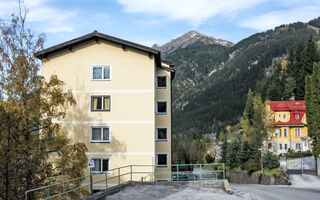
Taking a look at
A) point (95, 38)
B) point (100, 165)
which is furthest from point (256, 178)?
point (95, 38)

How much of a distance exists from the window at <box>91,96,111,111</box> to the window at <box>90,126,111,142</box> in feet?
4.58

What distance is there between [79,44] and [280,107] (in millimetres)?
51692

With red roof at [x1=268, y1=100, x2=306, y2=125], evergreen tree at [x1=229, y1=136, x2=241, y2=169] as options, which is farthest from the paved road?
red roof at [x1=268, y1=100, x2=306, y2=125]

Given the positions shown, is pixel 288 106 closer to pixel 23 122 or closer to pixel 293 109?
pixel 293 109

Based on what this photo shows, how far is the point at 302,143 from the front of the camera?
2625 inches

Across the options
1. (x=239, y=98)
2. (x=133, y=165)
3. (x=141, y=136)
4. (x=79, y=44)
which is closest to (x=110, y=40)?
(x=79, y=44)

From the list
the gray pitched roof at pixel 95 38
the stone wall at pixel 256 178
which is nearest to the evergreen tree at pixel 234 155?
the stone wall at pixel 256 178

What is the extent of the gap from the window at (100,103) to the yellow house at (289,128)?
4736 cm

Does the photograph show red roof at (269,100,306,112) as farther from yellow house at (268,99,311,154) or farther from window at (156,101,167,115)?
window at (156,101,167,115)

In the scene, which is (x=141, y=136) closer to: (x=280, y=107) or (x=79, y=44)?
(x=79, y=44)

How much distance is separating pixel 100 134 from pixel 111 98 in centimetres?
271

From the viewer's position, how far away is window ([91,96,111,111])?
26.1 m

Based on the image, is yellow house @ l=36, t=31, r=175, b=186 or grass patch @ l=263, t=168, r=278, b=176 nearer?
yellow house @ l=36, t=31, r=175, b=186

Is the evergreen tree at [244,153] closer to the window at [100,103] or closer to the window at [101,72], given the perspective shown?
the window at [100,103]
